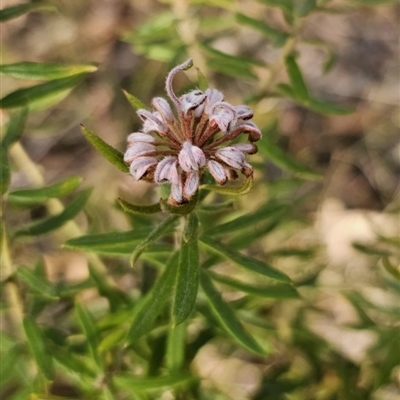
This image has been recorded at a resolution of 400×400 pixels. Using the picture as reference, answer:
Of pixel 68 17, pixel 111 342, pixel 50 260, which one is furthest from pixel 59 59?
pixel 111 342

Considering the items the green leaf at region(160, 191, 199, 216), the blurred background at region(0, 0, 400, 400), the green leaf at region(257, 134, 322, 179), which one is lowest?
the blurred background at region(0, 0, 400, 400)

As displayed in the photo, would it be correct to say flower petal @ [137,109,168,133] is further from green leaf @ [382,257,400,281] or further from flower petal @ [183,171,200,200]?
green leaf @ [382,257,400,281]

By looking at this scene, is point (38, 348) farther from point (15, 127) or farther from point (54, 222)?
point (15, 127)

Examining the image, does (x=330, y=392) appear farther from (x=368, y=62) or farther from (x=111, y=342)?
(x=368, y=62)

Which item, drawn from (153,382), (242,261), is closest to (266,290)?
(242,261)

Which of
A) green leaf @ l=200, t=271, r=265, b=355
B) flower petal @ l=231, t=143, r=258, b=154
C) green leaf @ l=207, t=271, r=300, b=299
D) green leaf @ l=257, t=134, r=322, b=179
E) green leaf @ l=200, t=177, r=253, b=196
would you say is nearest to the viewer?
green leaf @ l=200, t=177, r=253, b=196

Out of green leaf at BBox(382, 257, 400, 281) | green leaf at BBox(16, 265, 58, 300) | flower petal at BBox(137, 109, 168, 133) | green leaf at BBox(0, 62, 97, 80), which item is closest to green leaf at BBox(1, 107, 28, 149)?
green leaf at BBox(0, 62, 97, 80)
